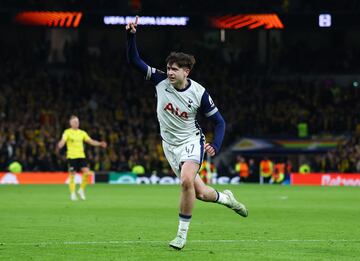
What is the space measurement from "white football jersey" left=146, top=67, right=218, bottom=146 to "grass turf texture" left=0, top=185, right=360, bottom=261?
4.78 feet

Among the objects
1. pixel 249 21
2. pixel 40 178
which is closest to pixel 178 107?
pixel 40 178

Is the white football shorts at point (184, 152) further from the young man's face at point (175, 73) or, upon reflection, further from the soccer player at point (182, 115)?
the young man's face at point (175, 73)

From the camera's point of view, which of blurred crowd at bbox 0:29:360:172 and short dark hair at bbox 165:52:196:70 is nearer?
short dark hair at bbox 165:52:196:70

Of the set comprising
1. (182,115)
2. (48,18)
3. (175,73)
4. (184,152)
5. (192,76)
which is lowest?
(184,152)

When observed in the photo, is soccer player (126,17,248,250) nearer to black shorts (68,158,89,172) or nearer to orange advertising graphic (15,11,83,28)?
black shorts (68,158,89,172)

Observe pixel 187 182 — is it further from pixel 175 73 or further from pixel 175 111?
pixel 175 73

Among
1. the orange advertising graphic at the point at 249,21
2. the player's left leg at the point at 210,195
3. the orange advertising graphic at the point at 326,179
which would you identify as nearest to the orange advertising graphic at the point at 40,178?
the orange advertising graphic at the point at 326,179

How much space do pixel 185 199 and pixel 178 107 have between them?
3.79 feet

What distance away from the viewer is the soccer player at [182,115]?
37.6 feet

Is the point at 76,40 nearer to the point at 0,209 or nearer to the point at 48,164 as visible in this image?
the point at 48,164

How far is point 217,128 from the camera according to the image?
11.8 metres

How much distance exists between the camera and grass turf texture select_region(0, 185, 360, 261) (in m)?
11.0

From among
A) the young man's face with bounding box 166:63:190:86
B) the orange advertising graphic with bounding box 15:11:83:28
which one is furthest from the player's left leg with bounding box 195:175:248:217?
the orange advertising graphic with bounding box 15:11:83:28

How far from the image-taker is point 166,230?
15.0 m
